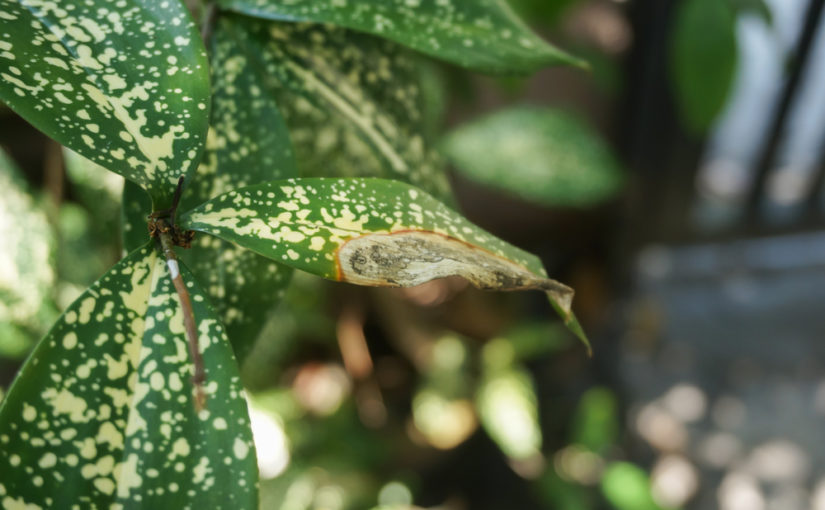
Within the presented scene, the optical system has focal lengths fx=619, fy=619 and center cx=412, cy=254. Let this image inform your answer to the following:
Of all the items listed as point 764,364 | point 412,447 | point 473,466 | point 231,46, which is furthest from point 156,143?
point 764,364

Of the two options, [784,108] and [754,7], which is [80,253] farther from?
[784,108]

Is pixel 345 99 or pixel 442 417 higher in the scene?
pixel 345 99

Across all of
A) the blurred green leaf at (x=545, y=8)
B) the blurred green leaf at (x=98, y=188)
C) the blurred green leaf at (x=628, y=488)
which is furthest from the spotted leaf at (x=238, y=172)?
the blurred green leaf at (x=628, y=488)

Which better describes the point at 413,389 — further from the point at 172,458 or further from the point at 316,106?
the point at 172,458

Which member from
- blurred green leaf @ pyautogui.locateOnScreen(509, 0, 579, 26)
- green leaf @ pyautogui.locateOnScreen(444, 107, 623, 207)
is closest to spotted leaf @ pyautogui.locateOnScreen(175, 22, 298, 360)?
blurred green leaf @ pyautogui.locateOnScreen(509, 0, 579, 26)

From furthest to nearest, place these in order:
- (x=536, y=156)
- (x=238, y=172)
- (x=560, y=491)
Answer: (x=560, y=491)
(x=536, y=156)
(x=238, y=172)

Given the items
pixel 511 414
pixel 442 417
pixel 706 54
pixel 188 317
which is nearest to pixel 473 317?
pixel 442 417
